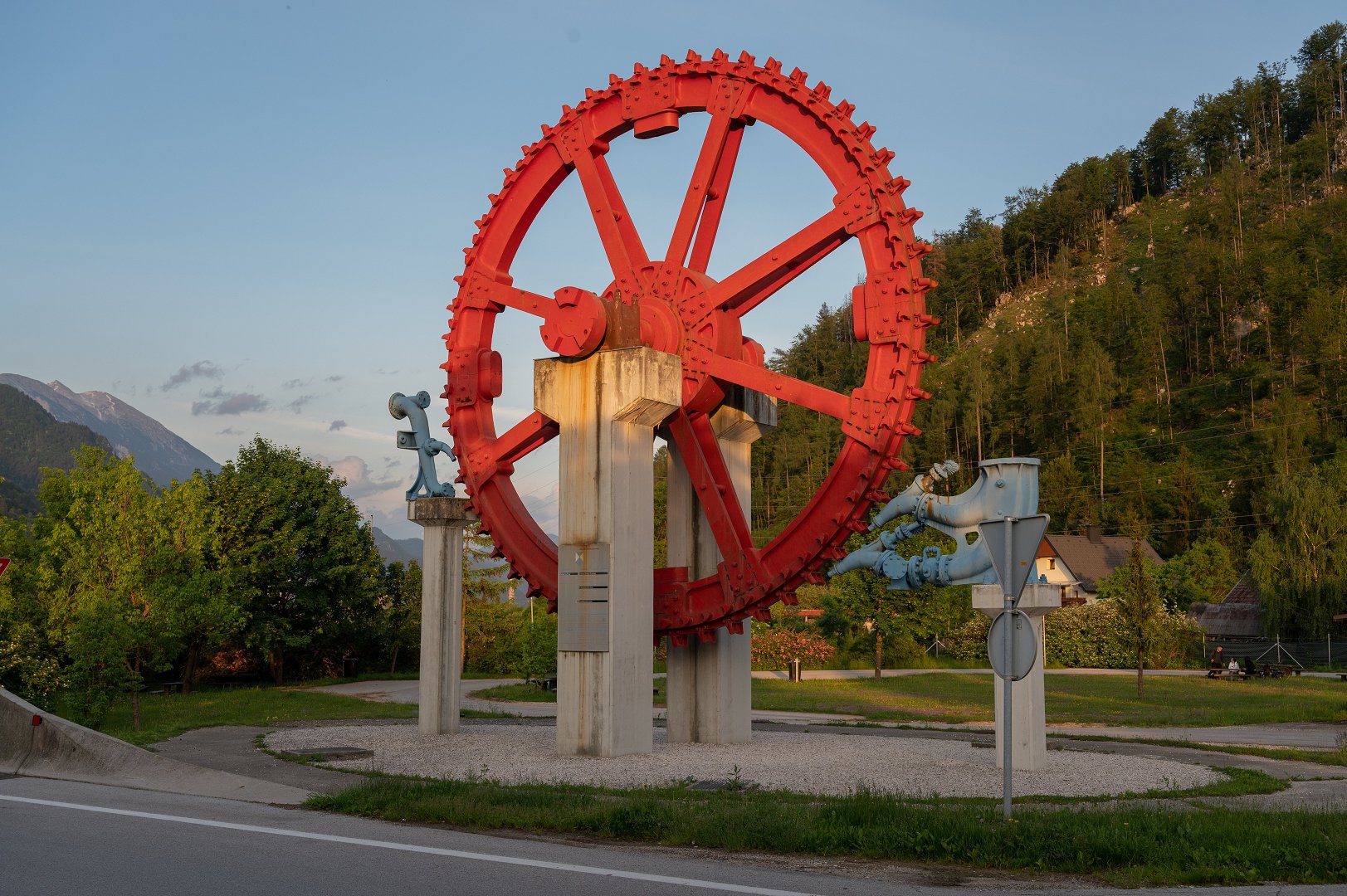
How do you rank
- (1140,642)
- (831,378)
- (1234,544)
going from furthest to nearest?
(831,378) < (1234,544) < (1140,642)

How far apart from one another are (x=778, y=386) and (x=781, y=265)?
187cm

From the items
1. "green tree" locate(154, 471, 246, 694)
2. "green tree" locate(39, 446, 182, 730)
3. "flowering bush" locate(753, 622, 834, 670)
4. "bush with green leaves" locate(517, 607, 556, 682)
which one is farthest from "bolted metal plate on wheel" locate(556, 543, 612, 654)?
"flowering bush" locate(753, 622, 834, 670)

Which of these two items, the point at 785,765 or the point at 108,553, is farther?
the point at 108,553

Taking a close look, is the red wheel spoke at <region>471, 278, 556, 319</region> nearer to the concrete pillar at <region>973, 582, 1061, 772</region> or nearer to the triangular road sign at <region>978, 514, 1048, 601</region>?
the concrete pillar at <region>973, 582, 1061, 772</region>

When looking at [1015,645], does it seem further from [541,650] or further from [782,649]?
[782,649]

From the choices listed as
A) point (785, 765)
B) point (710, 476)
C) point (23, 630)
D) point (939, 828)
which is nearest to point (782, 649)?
point (23, 630)

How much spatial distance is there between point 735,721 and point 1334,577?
45978 millimetres

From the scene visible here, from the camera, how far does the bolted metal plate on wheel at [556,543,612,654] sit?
16125mm

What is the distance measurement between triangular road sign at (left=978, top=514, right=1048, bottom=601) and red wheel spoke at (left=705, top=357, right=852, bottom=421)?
7.06m

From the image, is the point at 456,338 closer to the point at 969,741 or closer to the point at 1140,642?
the point at 969,741

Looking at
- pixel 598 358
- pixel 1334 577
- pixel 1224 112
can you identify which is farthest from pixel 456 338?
pixel 1224 112

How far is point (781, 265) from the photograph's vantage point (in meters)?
17.7

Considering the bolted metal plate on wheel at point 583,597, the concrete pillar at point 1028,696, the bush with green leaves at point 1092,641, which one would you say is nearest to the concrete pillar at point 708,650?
the bolted metal plate on wheel at point 583,597

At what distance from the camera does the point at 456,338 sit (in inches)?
812
